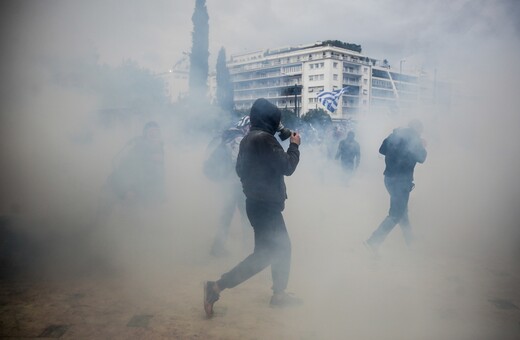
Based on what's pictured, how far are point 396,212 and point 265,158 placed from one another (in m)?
2.11

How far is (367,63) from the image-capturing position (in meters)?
61.7

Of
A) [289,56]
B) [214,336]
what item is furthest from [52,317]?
[289,56]

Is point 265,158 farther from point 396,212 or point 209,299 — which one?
point 396,212

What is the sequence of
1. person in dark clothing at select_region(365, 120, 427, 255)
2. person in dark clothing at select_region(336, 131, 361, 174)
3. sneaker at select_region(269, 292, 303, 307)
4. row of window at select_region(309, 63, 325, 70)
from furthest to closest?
1. row of window at select_region(309, 63, 325, 70)
2. person in dark clothing at select_region(336, 131, 361, 174)
3. person in dark clothing at select_region(365, 120, 427, 255)
4. sneaker at select_region(269, 292, 303, 307)

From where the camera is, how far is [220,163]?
426 cm

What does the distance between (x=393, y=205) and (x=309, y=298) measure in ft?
5.61

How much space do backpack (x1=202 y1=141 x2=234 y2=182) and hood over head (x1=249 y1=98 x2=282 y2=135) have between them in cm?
144

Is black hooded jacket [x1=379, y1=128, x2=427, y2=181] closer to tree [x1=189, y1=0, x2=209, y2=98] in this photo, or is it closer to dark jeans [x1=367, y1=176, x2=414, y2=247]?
dark jeans [x1=367, y1=176, x2=414, y2=247]

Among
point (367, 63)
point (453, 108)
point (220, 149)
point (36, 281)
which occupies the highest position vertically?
point (367, 63)

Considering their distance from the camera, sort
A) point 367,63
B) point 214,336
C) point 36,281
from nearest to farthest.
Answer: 1. point 214,336
2. point 36,281
3. point 367,63

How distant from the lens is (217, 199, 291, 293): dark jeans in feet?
9.00

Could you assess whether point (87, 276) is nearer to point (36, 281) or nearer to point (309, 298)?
point (36, 281)

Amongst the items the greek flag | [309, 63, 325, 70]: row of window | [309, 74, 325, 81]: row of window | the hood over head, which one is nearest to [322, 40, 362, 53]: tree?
[309, 63, 325, 70]: row of window

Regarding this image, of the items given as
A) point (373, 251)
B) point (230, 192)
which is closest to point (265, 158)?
point (230, 192)
